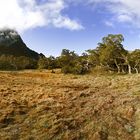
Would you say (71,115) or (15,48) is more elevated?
(15,48)

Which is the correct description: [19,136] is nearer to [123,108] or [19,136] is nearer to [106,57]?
[123,108]

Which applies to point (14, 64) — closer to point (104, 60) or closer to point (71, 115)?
point (104, 60)

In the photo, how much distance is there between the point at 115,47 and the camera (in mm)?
60219

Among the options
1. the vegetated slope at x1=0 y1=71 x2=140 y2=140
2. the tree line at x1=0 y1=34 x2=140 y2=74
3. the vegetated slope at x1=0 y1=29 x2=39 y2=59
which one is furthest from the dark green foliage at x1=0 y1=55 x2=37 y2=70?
the vegetated slope at x1=0 y1=29 x2=39 y2=59

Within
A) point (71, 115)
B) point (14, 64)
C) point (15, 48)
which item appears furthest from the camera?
point (15, 48)

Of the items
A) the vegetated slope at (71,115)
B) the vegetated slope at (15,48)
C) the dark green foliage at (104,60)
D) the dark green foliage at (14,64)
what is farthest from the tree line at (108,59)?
the vegetated slope at (15,48)

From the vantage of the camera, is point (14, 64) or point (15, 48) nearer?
point (14, 64)

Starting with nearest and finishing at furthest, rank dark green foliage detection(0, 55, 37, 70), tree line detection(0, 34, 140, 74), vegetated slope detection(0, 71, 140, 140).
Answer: vegetated slope detection(0, 71, 140, 140) → tree line detection(0, 34, 140, 74) → dark green foliage detection(0, 55, 37, 70)

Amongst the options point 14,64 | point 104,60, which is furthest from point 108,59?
point 14,64

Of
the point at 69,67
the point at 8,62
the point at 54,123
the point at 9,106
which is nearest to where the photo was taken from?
the point at 54,123

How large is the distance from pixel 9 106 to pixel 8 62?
62.2 meters

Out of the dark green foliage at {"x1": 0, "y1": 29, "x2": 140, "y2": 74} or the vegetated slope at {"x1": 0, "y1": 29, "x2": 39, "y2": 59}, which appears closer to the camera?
the dark green foliage at {"x1": 0, "y1": 29, "x2": 140, "y2": 74}

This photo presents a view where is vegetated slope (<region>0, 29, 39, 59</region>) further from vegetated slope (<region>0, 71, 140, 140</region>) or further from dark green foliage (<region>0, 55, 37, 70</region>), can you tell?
vegetated slope (<region>0, 71, 140, 140</region>)

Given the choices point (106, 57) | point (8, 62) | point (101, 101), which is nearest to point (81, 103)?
point (101, 101)
